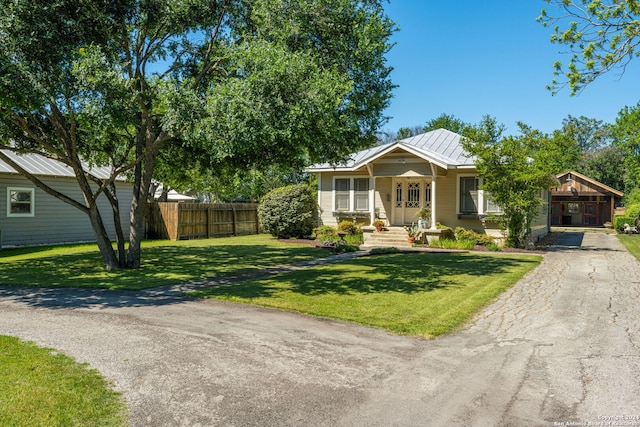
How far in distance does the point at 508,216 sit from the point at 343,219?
779 centimetres

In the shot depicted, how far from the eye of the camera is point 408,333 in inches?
262

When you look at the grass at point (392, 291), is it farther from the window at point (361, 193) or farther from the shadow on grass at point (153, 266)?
the window at point (361, 193)

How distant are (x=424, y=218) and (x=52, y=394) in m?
18.3

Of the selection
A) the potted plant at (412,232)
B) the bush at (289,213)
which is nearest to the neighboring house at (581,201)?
the potted plant at (412,232)

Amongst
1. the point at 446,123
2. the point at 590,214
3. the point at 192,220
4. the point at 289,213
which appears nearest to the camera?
the point at 289,213

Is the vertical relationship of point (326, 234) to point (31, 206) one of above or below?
below

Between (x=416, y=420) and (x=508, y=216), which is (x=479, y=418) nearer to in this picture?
(x=416, y=420)

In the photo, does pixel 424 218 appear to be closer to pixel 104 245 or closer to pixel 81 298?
pixel 104 245

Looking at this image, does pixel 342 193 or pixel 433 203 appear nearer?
pixel 433 203

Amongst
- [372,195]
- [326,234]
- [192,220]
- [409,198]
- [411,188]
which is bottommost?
[326,234]

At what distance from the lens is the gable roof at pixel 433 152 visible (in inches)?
797

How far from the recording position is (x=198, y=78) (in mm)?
12008

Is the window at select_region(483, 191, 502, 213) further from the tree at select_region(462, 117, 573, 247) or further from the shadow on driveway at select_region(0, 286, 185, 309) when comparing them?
the shadow on driveway at select_region(0, 286, 185, 309)

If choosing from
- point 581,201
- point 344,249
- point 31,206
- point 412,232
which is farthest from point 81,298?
point 581,201
